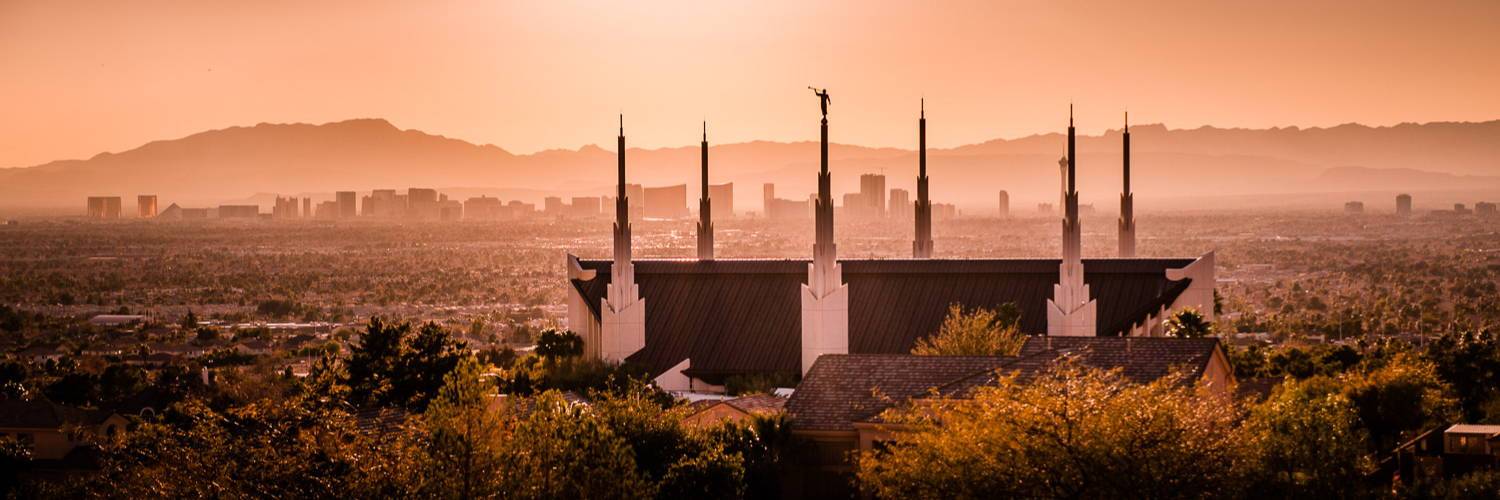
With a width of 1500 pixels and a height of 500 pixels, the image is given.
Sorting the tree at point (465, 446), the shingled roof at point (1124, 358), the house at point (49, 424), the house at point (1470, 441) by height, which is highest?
the shingled roof at point (1124, 358)

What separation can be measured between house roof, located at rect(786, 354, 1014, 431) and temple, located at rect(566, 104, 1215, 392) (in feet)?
52.8

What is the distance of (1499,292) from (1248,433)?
6125 inches

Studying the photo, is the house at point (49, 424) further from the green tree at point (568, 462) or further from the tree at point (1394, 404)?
the tree at point (1394, 404)

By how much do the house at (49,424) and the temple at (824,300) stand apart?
700 inches

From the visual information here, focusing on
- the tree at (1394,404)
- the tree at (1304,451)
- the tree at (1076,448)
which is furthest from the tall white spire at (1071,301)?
the tree at (1076,448)

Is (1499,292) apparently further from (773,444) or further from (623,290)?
(773,444)

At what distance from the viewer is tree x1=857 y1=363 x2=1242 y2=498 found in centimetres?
2773

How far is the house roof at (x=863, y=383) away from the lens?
36.0m

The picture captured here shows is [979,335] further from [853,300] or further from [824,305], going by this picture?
[853,300]

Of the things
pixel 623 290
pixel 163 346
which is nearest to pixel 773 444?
pixel 623 290

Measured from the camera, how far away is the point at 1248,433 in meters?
30.1

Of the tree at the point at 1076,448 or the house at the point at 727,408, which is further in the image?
the house at the point at 727,408

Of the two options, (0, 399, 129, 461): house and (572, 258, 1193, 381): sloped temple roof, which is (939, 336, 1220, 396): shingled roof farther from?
(0, 399, 129, 461): house

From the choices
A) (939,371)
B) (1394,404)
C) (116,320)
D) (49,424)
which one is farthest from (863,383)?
(116,320)
